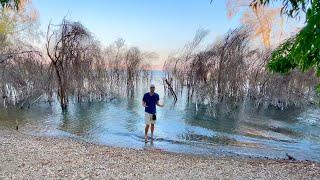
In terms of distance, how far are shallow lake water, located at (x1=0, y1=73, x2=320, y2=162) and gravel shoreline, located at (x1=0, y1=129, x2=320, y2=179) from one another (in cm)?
319

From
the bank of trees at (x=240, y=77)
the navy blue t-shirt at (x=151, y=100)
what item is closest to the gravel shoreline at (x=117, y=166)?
the navy blue t-shirt at (x=151, y=100)

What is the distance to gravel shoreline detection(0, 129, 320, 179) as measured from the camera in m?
9.41

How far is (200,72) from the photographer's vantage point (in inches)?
1268

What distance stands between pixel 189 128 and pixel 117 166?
35.4ft

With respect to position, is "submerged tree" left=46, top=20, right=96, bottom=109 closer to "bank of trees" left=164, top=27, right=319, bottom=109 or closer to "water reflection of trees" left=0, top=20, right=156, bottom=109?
"water reflection of trees" left=0, top=20, right=156, bottom=109

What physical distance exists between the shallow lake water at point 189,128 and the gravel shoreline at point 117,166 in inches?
126

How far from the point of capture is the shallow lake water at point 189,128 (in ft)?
52.0

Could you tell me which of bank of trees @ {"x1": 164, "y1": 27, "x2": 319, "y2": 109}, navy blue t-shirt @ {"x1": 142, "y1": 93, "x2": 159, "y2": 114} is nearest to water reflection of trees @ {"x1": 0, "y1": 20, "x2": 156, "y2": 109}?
bank of trees @ {"x1": 164, "y1": 27, "x2": 319, "y2": 109}

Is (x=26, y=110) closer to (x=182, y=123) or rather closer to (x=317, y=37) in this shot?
(x=182, y=123)

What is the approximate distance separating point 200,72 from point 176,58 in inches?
184

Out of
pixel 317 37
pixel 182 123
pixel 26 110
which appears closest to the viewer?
pixel 317 37

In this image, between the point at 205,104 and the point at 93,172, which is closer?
the point at 93,172

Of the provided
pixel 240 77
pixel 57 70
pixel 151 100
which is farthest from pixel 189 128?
pixel 240 77

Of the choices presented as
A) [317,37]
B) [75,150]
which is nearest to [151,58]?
[75,150]
